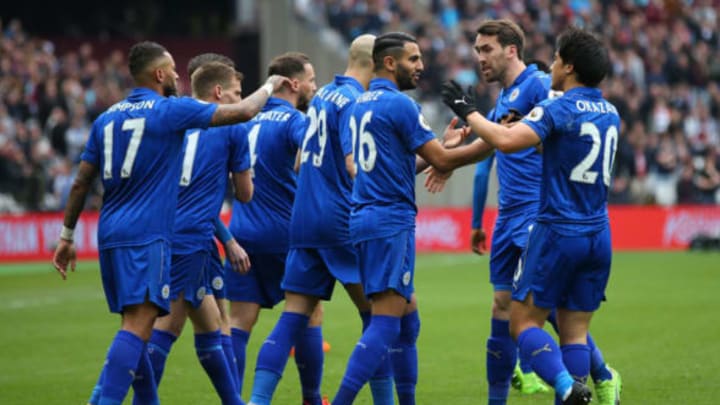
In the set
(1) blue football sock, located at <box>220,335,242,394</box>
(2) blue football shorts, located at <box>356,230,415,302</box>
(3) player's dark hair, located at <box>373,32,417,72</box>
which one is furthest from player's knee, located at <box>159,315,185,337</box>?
(3) player's dark hair, located at <box>373,32,417,72</box>

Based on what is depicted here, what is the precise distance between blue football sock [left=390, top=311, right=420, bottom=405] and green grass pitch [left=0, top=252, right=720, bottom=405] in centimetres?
126

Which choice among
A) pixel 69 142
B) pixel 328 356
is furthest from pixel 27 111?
pixel 328 356

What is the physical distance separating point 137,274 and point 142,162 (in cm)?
72

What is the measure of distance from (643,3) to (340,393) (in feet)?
102

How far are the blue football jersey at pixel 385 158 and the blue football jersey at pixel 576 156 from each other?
79 centimetres

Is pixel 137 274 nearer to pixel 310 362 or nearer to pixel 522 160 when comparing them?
pixel 310 362

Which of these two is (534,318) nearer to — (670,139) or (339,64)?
(670,139)

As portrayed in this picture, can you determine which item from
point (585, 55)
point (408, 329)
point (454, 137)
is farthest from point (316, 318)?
Result: point (585, 55)

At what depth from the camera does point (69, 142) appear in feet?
96.8

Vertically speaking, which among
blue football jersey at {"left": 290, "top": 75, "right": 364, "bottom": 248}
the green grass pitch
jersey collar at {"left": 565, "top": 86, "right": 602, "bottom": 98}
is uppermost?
jersey collar at {"left": 565, "top": 86, "right": 602, "bottom": 98}

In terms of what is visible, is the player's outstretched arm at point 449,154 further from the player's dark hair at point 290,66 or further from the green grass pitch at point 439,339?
the green grass pitch at point 439,339

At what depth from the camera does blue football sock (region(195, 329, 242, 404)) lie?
29.3 ft

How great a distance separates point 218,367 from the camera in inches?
352

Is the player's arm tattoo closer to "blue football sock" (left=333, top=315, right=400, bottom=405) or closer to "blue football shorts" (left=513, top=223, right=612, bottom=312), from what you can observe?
"blue football sock" (left=333, top=315, right=400, bottom=405)
